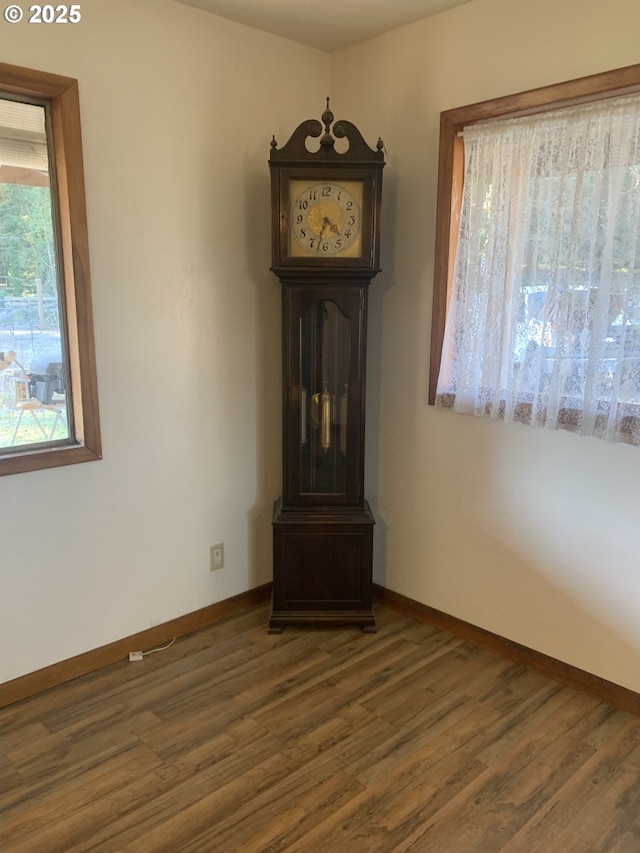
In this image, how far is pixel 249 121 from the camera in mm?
2496

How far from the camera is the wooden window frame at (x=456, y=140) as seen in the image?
76.5 inches

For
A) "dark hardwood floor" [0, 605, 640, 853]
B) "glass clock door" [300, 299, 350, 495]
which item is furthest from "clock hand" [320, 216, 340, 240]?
"dark hardwood floor" [0, 605, 640, 853]

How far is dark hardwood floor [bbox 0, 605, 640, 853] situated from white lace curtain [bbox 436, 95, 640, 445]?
1.00 m

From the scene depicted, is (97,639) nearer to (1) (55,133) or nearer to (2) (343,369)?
(2) (343,369)

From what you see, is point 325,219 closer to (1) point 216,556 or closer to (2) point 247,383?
(2) point 247,383

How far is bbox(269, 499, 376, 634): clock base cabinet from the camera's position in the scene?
2.58 meters

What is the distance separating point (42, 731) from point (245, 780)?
2.34 ft

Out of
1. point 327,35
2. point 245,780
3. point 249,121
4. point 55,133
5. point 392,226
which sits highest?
point 327,35

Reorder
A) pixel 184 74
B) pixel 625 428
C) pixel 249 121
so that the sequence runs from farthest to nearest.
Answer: pixel 249 121 → pixel 184 74 → pixel 625 428

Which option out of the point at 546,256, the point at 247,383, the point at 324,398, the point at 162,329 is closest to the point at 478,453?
the point at 324,398

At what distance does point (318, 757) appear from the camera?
6.30 feet

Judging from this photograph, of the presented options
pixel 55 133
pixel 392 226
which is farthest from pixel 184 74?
pixel 392 226

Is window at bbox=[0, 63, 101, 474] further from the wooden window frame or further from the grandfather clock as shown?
the wooden window frame

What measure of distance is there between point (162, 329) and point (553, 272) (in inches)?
55.7
